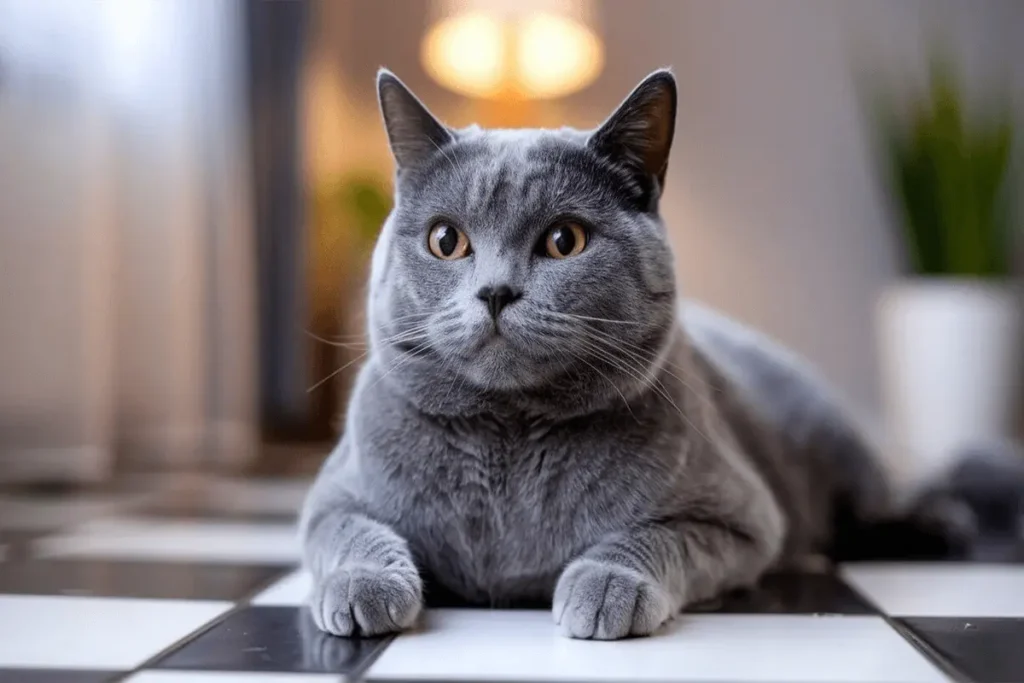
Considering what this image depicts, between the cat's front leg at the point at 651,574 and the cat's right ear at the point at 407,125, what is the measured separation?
467mm

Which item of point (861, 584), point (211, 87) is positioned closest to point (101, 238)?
point (211, 87)

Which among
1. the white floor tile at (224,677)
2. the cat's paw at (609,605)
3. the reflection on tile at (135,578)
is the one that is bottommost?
the reflection on tile at (135,578)

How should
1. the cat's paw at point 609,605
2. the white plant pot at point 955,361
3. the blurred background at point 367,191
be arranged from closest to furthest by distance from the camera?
the cat's paw at point 609,605
the blurred background at point 367,191
the white plant pot at point 955,361

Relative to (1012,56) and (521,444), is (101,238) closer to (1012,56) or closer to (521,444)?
(521,444)

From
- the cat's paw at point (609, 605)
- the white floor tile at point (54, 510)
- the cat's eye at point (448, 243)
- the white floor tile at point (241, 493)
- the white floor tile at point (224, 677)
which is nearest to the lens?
the white floor tile at point (224, 677)

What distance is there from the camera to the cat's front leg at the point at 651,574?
99cm

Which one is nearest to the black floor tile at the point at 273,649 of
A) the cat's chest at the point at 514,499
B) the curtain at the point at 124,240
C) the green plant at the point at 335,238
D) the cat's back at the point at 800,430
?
the cat's chest at the point at 514,499

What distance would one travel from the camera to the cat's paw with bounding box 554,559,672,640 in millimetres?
983

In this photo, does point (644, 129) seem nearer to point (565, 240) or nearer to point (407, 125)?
point (565, 240)

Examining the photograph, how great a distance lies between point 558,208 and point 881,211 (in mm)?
2752

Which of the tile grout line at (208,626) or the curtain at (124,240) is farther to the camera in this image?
the curtain at (124,240)

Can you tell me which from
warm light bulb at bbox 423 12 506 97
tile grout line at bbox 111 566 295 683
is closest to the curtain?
warm light bulb at bbox 423 12 506 97

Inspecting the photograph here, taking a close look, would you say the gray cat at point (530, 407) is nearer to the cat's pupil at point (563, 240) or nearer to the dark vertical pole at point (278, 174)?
the cat's pupil at point (563, 240)

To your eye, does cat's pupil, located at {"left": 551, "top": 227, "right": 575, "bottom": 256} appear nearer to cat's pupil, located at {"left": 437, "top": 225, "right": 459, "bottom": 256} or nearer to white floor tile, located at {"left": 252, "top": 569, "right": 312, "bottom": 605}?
cat's pupil, located at {"left": 437, "top": 225, "right": 459, "bottom": 256}
